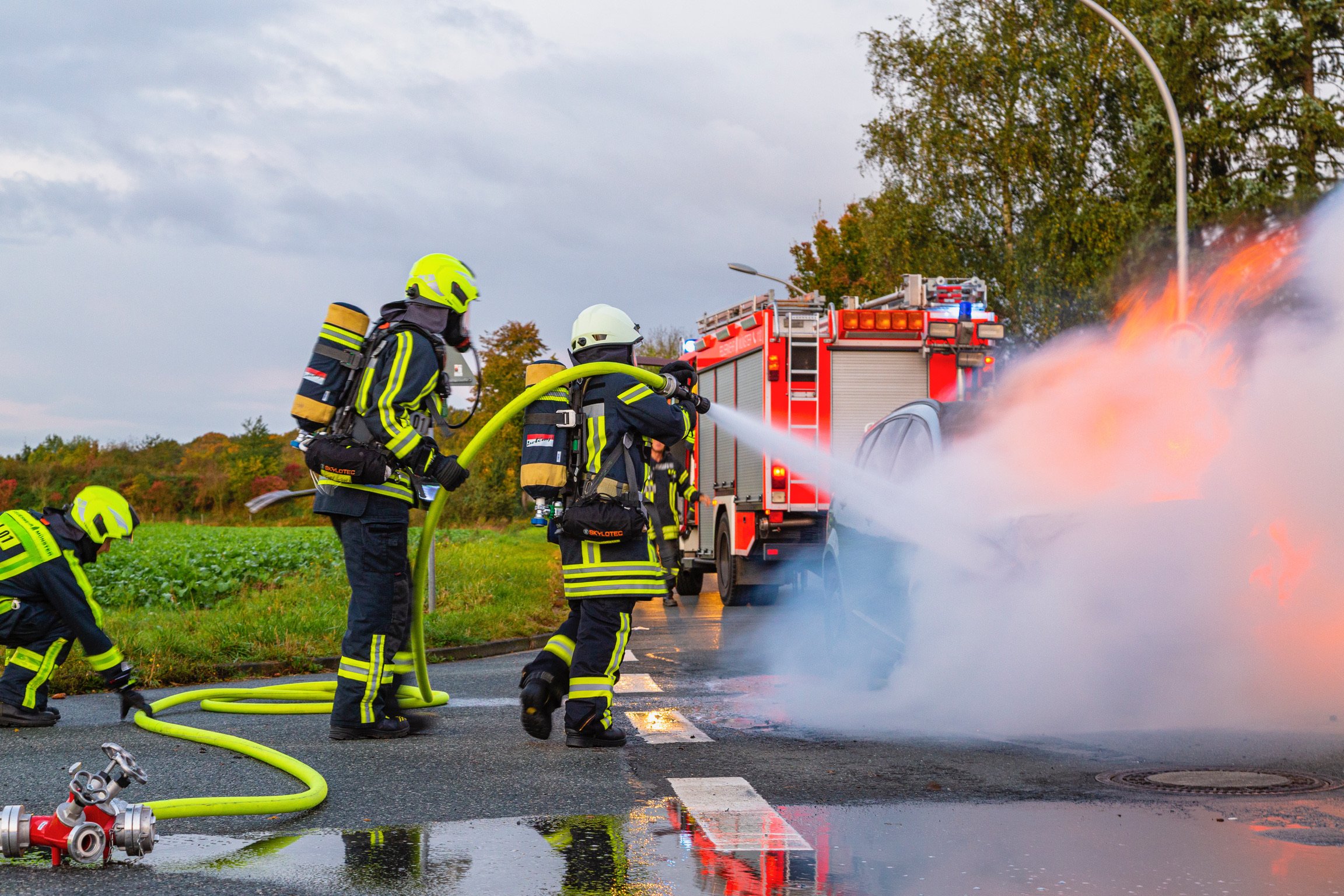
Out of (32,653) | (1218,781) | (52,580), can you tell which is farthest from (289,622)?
(1218,781)

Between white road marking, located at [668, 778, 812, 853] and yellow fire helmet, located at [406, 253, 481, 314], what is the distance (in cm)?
267

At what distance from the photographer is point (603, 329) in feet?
21.9

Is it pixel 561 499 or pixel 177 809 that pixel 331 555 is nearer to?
pixel 561 499

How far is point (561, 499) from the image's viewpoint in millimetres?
6469

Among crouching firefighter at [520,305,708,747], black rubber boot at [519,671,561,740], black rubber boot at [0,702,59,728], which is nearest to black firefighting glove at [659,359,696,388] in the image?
crouching firefighter at [520,305,708,747]

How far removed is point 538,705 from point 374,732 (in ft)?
2.72

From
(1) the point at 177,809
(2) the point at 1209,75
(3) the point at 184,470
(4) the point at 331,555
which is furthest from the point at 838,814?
(3) the point at 184,470

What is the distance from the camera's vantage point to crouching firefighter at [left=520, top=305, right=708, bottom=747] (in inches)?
246

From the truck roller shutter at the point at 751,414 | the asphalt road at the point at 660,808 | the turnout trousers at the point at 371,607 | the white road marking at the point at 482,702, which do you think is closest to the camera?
the asphalt road at the point at 660,808

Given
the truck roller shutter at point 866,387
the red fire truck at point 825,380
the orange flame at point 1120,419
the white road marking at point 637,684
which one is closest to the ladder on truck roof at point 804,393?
the red fire truck at point 825,380

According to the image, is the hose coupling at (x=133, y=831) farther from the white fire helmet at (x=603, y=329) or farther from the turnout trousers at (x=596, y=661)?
the white fire helmet at (x=603, y=329)

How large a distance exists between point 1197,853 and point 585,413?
11.1ft

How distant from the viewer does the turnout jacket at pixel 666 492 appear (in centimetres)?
647

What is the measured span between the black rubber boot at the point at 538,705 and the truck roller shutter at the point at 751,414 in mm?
7848
